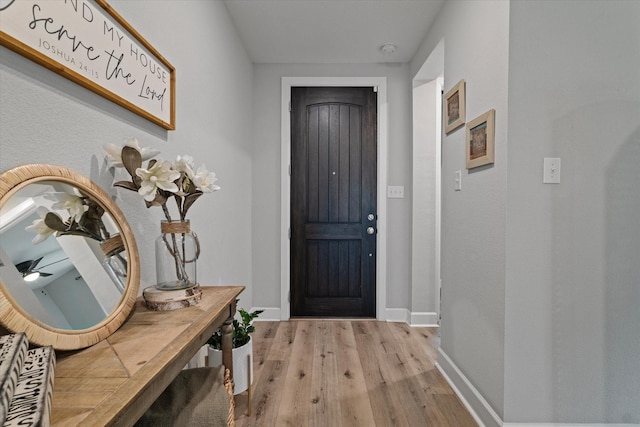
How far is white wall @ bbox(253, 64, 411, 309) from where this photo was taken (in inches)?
132

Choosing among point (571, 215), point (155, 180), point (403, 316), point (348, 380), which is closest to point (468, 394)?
point (348, 380)

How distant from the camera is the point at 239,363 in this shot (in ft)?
6.14

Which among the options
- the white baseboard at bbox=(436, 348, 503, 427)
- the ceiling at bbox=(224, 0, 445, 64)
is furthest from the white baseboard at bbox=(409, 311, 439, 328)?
the ceiling at bbox=(224, 0, 445, 64)

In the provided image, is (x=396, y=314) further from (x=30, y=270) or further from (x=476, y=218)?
(x=30, y=270)

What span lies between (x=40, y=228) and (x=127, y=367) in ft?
1.29

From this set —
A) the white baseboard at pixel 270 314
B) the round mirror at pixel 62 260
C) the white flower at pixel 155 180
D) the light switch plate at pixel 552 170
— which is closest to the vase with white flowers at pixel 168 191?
the white flower at pixel 155 180

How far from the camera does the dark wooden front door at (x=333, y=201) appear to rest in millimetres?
3379

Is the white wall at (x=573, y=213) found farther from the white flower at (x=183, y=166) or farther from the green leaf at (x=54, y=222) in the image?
the green leaf at (x=54, y=222)

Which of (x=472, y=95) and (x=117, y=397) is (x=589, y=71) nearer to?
(x=472, y=95)

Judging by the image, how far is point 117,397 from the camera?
0.64 metres

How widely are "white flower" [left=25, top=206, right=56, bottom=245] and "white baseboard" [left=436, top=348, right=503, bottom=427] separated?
1.88 metres

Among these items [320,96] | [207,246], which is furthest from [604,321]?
[320,96]

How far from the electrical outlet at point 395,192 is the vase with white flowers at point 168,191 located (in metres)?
2.36

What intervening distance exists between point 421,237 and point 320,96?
167cm
